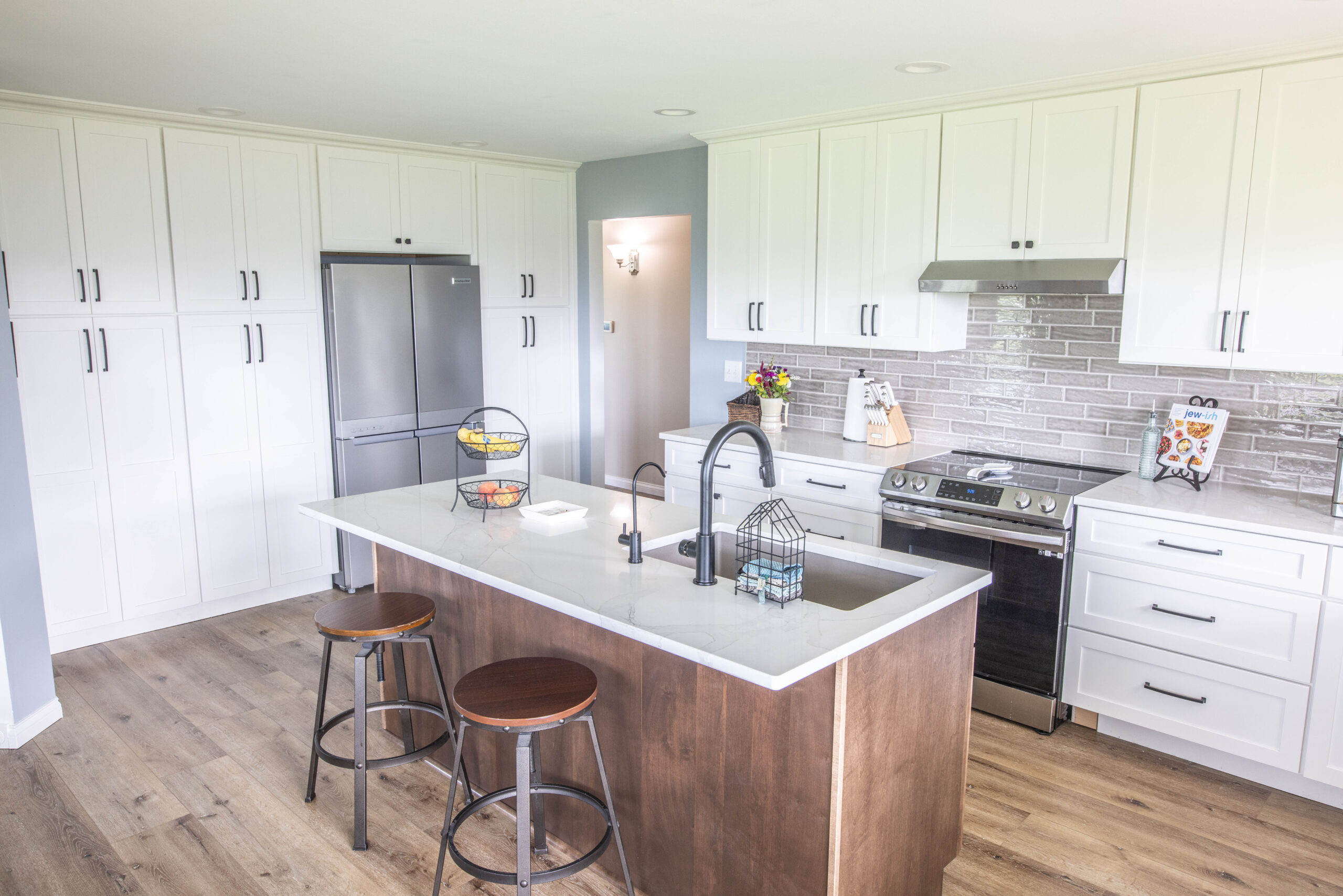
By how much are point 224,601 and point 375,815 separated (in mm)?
2193

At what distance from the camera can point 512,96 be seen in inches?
142

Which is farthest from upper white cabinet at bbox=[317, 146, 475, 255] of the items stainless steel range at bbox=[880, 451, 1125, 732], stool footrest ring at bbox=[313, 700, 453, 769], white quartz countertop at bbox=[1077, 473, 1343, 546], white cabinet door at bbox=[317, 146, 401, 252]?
white quartz countertop at bbox=[1077, 473, 1343, 546]

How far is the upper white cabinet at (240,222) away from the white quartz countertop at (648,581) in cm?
176

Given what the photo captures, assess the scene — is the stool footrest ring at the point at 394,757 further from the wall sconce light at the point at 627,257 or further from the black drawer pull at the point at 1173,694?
the wall sconce light at the point at 627,257

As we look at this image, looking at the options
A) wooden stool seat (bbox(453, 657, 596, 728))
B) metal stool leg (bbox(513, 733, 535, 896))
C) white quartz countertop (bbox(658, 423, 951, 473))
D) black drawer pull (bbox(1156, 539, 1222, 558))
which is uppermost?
white quartz countertop (bbox(658, 423, 951, 473))

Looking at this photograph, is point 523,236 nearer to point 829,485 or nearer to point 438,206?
point 438,206

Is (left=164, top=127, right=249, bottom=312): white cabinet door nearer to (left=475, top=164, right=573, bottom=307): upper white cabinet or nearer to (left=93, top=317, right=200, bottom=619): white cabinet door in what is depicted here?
(left=93, top=317, right=200, bottom=619): white cabinet door

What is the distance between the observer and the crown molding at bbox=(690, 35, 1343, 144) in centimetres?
279

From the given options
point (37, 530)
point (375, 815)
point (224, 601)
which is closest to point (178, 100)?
point (37, 530)

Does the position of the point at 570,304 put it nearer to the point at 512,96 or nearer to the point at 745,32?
the point at 512,96

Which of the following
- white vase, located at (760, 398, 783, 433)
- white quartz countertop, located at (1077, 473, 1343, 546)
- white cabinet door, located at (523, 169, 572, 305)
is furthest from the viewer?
white cabinet door, located at (523, 169, 572, 305)

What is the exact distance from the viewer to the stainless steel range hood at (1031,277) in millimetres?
3232

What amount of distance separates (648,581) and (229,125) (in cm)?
332

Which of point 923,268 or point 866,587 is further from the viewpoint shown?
point 923,268
